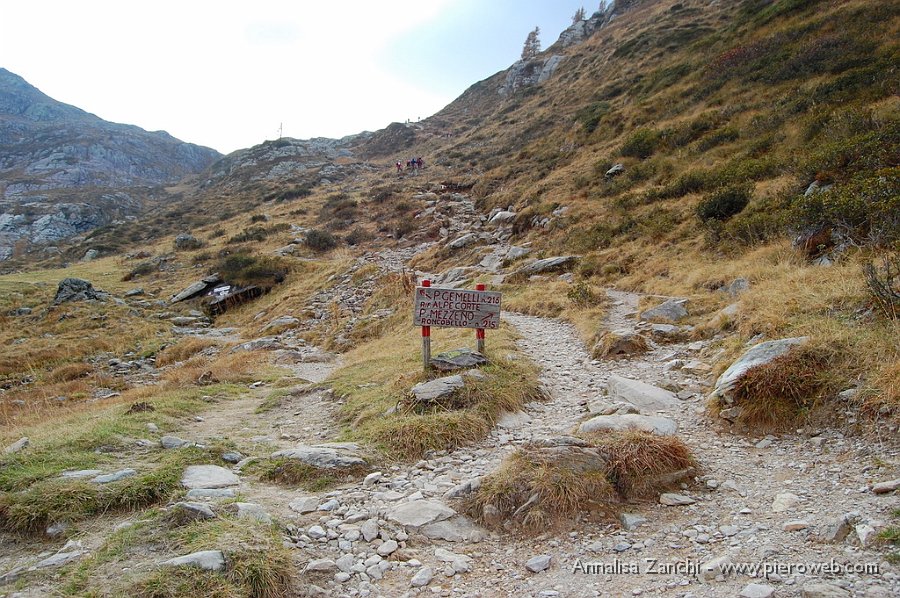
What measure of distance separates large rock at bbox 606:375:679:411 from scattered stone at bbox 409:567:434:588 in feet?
12.1

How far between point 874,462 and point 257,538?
16.3 feet

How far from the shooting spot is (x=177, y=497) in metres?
4.29

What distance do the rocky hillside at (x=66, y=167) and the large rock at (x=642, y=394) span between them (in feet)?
220

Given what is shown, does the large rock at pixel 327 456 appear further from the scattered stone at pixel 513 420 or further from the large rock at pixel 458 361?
the large rock at pixel 458 361

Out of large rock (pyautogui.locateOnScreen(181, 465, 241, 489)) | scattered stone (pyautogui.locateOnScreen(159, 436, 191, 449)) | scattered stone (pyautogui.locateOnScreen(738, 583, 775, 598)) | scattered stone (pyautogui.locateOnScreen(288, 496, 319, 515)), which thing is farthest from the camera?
scattered stone (pyautogui.locateOnScreen(159, 436, 191, 449))

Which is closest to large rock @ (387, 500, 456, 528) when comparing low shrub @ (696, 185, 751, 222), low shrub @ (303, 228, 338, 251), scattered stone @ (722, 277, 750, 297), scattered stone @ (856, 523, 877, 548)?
scattered stone @ (856, 523, 877, 548)

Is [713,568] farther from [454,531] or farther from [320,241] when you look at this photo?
[320,241]

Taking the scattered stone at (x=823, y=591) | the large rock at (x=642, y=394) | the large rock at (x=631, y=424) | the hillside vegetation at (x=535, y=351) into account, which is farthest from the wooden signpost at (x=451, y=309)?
the scattered stone at (x=823, y=591)

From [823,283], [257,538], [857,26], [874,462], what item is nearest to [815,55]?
[857,26]

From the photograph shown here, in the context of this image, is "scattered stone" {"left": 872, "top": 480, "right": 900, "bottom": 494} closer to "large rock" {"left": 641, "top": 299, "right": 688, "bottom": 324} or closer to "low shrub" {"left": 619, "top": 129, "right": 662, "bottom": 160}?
"large rock" {"left": 641, "top": 299, "right": 688, "bottom": 324}

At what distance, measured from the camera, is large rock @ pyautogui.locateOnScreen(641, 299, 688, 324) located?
9.33 meters

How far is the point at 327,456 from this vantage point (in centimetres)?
523

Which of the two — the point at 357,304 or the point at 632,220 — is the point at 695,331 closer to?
the point at 632,220

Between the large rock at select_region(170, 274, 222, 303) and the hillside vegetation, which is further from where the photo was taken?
the large rock at select_region(170, 274, 222, 303)
